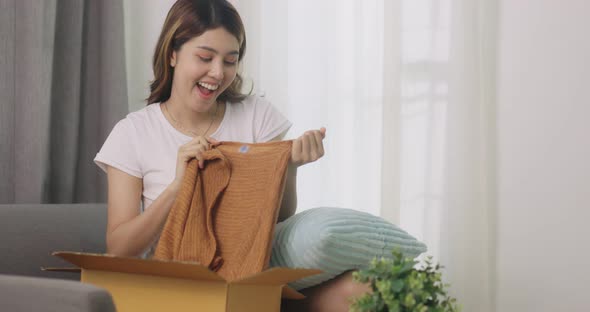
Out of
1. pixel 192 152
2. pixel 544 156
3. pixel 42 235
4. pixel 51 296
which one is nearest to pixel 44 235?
pixel 42 235

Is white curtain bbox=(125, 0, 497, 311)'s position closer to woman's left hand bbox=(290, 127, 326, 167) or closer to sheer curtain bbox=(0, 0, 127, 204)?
sheer curtain bbox=(0, 0, 127, 204)

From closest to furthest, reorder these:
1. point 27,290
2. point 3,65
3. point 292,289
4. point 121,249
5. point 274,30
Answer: point 27,290 < point 292,289 < point 121,249 < point 3,65 < point 274,30

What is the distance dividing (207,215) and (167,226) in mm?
73

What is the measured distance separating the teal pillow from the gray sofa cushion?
1.87 feet

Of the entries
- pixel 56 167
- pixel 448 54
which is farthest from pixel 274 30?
pixel 56 167

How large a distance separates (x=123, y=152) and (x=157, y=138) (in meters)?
0.08

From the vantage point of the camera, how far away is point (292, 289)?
1.30m

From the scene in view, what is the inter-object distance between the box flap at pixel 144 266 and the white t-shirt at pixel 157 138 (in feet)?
1.56

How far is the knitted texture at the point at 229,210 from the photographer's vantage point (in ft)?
4.27

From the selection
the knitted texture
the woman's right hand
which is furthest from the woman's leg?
the woman's right hand

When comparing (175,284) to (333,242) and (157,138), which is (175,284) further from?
(157,138)

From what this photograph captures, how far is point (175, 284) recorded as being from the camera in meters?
1.12

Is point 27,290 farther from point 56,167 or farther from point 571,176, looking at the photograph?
point 571,176

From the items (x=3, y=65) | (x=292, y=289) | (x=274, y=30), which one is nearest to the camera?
(x=292, y=289)
